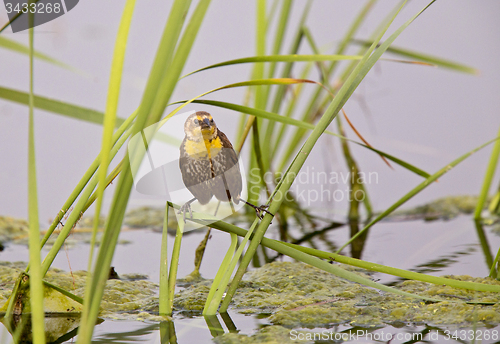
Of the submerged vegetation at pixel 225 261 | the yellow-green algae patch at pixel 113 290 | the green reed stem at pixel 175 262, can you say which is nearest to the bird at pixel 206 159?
the submerged vegetation at pixel 225 261

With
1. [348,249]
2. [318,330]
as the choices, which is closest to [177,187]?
[318,330]

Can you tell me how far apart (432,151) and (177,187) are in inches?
132

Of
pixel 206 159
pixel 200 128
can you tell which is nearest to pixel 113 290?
pixel 206 159

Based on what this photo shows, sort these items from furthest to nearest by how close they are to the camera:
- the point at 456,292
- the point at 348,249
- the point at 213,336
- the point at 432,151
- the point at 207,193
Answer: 1. the point at 432,151
2. the point at 348,249
3. the point at 207,193
4. the point at 456,292
5. the point at 213,336

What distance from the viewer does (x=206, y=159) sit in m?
1.95

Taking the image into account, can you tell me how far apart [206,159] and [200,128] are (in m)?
0.16

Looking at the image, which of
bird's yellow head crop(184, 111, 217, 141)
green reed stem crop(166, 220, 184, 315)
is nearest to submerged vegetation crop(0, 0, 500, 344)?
green reed stem crop(166, 220, 184, 315)

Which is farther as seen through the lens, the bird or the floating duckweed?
the bird

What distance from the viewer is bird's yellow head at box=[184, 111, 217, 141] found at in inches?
73.7

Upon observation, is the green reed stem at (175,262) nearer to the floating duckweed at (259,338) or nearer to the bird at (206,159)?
the floating duckweed at (259,338)

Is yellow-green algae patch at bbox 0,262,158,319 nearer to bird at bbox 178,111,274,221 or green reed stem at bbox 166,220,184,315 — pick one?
green reed stem at bbox 166,220,184,315

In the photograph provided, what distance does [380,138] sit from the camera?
14.7 ft

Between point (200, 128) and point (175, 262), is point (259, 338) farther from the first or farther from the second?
point (200, 128)

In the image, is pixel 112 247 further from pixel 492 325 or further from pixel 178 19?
pixel 492 325
